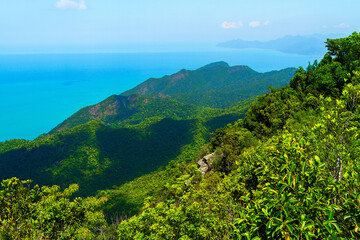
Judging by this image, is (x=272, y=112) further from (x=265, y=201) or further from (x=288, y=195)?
(x=288, y=195)

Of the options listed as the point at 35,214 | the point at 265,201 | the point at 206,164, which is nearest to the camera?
the point at 265,201

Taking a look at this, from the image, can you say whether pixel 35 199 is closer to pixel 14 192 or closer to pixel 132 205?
pixel 14 192

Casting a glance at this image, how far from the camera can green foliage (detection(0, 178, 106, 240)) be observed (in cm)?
861

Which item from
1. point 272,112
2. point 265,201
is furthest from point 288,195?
point 272,112

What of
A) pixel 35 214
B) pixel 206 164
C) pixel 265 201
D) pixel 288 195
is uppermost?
pixel 288 195

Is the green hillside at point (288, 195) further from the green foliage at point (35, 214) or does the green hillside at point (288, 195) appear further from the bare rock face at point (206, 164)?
the bare rock face at point (206, 164)

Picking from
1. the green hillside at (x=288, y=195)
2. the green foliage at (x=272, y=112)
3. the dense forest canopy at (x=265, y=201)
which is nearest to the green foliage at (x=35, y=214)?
the dense forest canopy at (x=265, y=201)

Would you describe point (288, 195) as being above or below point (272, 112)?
above

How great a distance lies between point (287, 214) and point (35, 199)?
11.3 metres

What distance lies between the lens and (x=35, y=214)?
32.0 ft

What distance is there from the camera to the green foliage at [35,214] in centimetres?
861

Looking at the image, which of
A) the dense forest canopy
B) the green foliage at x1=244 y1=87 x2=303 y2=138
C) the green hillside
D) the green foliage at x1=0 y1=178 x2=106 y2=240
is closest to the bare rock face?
the green foliage at x1=244 y1=87 x2=303 y2=138

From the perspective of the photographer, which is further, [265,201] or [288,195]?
[265,201]

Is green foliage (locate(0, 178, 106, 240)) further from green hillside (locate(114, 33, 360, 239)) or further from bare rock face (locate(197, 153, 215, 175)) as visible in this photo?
bare rock face (locate(197, 153, 215, 175))
